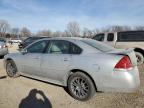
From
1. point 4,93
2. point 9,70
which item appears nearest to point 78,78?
point 4,93

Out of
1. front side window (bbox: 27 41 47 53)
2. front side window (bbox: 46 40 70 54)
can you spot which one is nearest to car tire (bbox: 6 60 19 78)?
front side window (bbox: 27 41 47 53)

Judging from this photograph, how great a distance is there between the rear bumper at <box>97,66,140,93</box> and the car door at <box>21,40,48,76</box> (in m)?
2.35

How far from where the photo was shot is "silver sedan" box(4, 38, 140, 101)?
4.89 meters

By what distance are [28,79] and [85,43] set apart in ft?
9.12

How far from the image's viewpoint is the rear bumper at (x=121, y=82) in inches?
190

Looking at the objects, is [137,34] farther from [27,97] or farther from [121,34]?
[27,97]

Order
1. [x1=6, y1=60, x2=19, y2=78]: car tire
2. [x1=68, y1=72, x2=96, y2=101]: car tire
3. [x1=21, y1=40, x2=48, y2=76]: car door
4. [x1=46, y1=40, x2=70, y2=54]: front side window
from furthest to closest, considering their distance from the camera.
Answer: [x1=6, y1=60, x2=19, y2=78]: car tire
[x1=21, y1=40, x2=48, y2=76]: car door
[x1=46, y1=40, x2=70, y2=54]: front side window
[x1=68, y1=72, x2=96, y2=101]: car tire

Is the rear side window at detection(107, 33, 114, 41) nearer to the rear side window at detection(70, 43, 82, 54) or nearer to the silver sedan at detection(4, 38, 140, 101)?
the silver sedan at detection(4, 38, 140, 101)

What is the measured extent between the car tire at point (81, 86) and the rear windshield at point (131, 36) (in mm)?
6679

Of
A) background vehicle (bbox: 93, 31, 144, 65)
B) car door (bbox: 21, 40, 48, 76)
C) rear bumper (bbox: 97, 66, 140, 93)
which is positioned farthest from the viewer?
background vehicle (bbox: 93, 31, 144, 65)

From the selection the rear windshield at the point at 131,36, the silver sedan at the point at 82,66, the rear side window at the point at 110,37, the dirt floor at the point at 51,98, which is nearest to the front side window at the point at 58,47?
the silver sedan at the point at 82,66

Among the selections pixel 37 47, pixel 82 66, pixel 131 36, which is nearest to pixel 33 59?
pixel 37 47

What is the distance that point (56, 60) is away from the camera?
19.3 feet

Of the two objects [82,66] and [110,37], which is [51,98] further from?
[110,37]
